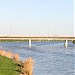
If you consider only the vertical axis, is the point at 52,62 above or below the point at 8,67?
below

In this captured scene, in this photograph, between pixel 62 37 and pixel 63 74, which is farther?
A: pixel 62 37

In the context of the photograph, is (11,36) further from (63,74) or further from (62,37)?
(63,74)

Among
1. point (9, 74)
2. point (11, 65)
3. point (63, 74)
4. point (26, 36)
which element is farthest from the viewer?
point (26, 36)

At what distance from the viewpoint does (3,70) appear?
39250mm

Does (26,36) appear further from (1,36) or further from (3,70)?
(3,70)

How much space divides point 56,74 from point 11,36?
10628 cm

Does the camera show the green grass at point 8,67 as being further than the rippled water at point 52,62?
No

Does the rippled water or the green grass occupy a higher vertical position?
the green grass

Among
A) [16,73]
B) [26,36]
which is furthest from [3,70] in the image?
[26,36]

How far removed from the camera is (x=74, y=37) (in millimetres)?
157875

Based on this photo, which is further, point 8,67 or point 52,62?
point 52,62

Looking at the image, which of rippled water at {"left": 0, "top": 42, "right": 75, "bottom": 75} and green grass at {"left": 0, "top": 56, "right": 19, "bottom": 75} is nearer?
green grass at {"left": 0, "top": 56, "right": 19, "bottom": 75}

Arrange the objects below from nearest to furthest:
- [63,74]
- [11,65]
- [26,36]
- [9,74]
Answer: [9,74] → [11,65] → [63,74] → [26,36]

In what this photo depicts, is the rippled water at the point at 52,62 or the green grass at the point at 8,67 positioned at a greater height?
the green grass at the point at 8,67
